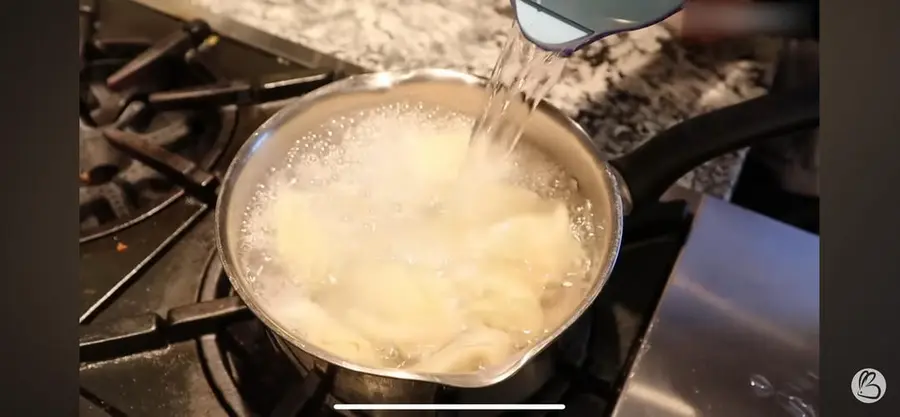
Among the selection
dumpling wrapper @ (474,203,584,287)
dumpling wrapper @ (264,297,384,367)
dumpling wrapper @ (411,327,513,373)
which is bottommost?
dumpling wrapper @ (264,297,384,367)

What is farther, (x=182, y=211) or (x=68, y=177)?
(x=182, y=211)

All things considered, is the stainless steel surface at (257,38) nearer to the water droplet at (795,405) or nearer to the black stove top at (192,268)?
the black stove top at (192,268)

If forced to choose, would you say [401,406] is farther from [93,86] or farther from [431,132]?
[93,86]

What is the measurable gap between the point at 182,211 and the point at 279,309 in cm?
14

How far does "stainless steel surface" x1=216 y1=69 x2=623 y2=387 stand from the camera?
47 centimetres

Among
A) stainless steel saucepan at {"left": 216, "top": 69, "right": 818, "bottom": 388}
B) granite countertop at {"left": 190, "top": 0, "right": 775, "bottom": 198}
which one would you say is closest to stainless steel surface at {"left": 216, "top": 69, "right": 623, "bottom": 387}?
stainless steel saucepan at {"left": 216, "top": 69, "right": 818, "bottom": 388}

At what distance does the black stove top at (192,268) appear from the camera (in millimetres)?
498

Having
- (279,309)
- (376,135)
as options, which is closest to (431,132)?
(376,135)

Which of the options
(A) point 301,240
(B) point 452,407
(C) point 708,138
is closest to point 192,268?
(A) point 301,240

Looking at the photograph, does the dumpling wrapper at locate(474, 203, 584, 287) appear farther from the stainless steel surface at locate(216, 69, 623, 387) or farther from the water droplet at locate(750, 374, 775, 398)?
the water droplet at locate(750, 374, 775, 398)

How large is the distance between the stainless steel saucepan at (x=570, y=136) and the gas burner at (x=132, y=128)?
0.25 feet

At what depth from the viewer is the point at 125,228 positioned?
0.58 m

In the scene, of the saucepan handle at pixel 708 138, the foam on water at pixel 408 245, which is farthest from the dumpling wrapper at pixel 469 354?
the saucepan handle at pixel 708 138

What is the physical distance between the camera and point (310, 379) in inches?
18.9
